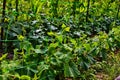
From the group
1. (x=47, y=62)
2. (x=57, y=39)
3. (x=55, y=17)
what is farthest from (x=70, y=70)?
(x=55, y=17)

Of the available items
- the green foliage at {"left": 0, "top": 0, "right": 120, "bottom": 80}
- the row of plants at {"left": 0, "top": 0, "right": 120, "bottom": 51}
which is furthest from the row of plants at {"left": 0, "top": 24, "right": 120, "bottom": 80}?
the row of plants at {"left": 0, "top": 0, "right": 120, "bottom": 51}

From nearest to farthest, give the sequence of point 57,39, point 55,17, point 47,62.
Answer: point 47,62 < point 57,39 < point 55,17

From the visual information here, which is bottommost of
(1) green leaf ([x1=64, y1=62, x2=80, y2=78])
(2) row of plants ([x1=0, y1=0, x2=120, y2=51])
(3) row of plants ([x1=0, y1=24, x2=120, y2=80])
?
(1) green leaf ([x1=64, y1=62, x2=80, y2=78])

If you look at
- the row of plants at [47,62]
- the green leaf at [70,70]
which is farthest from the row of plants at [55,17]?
the green leaf at [70,70]

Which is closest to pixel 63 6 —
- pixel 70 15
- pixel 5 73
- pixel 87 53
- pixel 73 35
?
pixel 70 15

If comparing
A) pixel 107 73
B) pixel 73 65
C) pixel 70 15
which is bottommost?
pixel 107 73

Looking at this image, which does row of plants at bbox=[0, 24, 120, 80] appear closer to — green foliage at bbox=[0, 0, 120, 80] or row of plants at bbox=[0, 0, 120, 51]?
green foliage at bbox=[0, 0, 120, 80]

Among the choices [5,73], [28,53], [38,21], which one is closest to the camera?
[5,73]

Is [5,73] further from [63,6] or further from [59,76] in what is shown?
[63,6]

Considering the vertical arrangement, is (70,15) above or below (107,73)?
above

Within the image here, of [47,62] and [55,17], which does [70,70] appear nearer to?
[47,62]

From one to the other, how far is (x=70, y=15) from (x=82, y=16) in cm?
26

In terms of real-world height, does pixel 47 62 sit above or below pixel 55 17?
below

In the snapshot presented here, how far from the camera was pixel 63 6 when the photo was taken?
572cm
